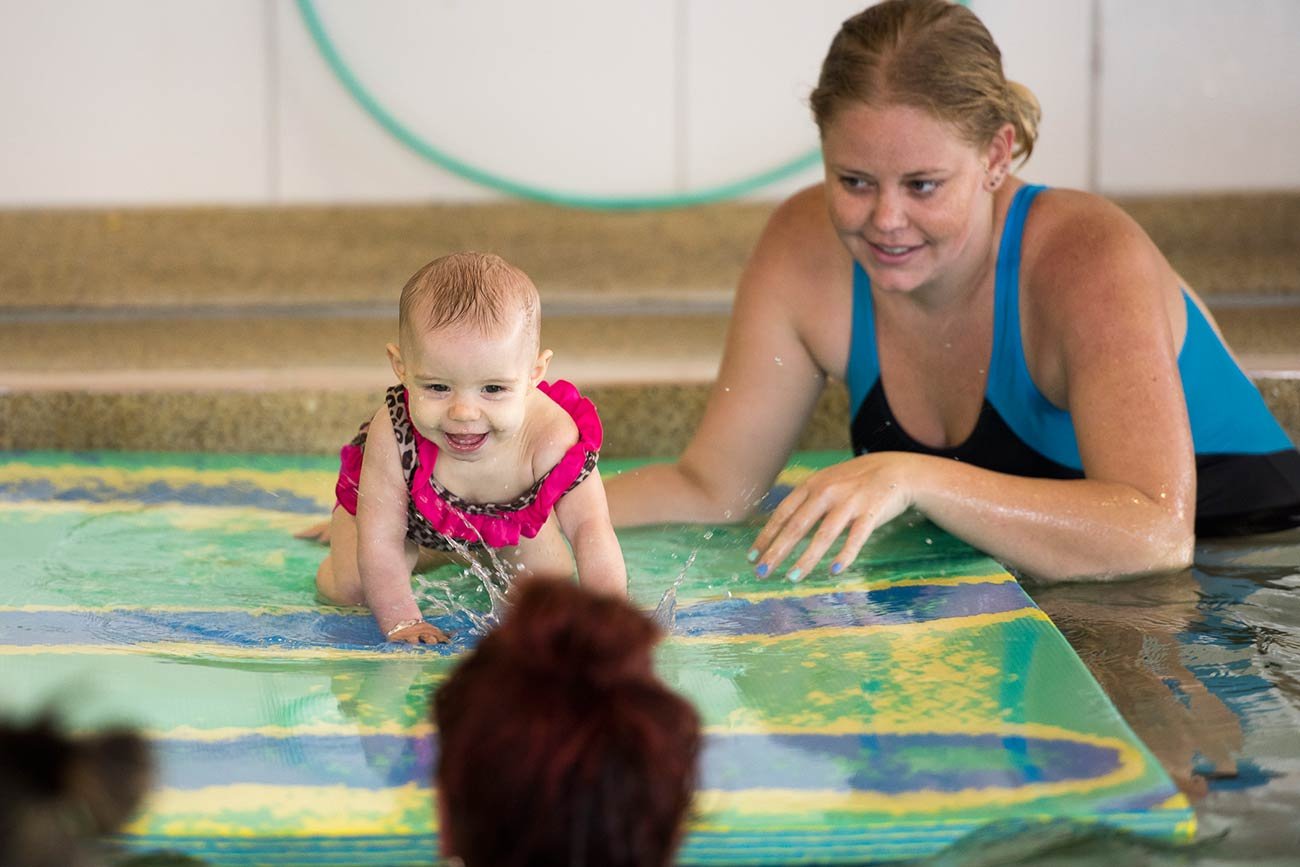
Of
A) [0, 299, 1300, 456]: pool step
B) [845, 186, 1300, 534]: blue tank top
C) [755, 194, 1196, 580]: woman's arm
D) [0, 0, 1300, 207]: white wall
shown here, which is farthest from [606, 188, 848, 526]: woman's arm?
[0, 0, 1300, 207]: white wall

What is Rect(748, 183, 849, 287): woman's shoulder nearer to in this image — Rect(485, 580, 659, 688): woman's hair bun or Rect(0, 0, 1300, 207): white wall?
Rect(485, 580, 659, 688): woman's hair bun

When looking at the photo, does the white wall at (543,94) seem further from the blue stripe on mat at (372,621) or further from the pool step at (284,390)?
the blue stripe on mat at (372,621)

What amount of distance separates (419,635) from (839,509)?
25.9 inches

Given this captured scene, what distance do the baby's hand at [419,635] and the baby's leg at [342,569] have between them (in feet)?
0.60

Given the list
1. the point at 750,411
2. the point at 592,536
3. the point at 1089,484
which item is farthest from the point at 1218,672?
the point at 750,411

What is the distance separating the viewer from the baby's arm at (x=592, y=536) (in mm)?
2311

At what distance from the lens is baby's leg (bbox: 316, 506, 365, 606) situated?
2.42m

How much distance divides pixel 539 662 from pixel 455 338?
3.94ft

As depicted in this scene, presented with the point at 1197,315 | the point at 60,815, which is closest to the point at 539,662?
the point at 60,815

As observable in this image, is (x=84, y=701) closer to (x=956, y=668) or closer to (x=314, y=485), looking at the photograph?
(x=956, y=668)

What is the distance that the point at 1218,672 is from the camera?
6.93 feet

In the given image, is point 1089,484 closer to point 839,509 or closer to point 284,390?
point 839,509

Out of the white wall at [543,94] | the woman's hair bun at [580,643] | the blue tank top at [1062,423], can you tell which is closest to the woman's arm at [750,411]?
the blue tank top at [1062,423]

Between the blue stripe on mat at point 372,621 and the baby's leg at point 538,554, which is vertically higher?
the baby's leg at point 538,554
